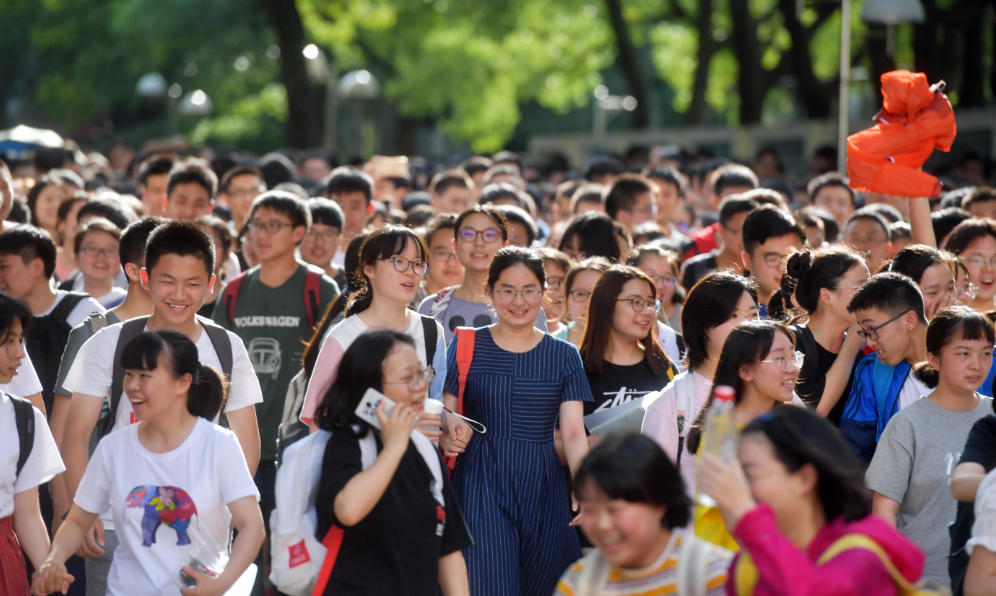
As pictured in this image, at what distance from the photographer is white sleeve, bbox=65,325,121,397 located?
15.2 ft

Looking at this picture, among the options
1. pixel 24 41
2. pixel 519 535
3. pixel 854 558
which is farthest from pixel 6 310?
pixel 24 41

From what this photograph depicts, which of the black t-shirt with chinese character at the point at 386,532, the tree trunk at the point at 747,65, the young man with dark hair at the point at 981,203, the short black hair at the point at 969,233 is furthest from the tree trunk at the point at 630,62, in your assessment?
the black t-shirt with chinese character at the point at 386,532

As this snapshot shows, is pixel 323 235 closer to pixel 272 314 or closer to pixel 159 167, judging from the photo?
pixel 272 314

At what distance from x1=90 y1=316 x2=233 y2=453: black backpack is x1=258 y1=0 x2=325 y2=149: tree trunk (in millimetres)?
17462

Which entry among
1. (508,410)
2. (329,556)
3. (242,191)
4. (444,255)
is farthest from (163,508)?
(242,191)

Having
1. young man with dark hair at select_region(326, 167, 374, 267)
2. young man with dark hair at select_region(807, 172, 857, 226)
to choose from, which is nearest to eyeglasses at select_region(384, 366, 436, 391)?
young man with dark hair at select_region(326, 167, 374, 267)

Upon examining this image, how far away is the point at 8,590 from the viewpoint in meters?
4.19

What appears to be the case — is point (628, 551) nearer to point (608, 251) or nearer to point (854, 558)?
point (854, 558)

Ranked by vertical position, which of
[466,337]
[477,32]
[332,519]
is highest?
[477,32]

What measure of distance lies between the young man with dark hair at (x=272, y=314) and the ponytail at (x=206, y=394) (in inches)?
72.6

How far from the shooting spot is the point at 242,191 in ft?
32.4

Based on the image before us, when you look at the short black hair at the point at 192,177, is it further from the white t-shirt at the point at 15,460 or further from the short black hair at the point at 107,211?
the white t-shirt at the point at 15,460

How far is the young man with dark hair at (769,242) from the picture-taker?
666 centimetres

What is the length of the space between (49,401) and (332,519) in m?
2.96
